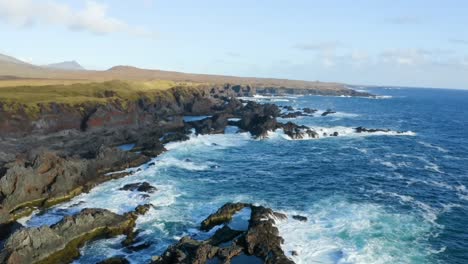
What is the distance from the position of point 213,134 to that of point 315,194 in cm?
3965

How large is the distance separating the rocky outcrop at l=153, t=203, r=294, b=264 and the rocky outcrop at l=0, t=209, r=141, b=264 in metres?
7.73

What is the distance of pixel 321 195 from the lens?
45.8m

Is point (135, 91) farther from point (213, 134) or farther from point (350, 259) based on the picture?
point (350, 259)

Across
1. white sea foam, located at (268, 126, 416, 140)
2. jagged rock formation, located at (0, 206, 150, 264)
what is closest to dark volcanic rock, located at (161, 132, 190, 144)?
white sea foam, located at (268, 126, 416, 140)

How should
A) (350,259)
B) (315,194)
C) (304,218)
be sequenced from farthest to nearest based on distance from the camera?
(315,194), (304,218), (350,259)

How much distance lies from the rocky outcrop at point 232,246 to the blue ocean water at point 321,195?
1675 mm

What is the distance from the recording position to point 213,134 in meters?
82.6

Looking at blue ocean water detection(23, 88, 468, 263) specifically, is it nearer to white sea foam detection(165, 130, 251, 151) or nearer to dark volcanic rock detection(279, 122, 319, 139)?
white sea foam detection(165, 130, 251, 151)

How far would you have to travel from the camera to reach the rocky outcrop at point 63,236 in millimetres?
28938

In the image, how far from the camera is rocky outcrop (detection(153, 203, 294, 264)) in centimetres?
2788

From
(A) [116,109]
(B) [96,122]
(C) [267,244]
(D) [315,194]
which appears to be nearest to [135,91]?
(A) [116,109]

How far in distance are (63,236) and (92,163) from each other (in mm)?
21379

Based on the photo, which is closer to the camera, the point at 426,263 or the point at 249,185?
the point at 426,263

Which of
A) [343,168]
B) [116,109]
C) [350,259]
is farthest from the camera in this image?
[116,109]
